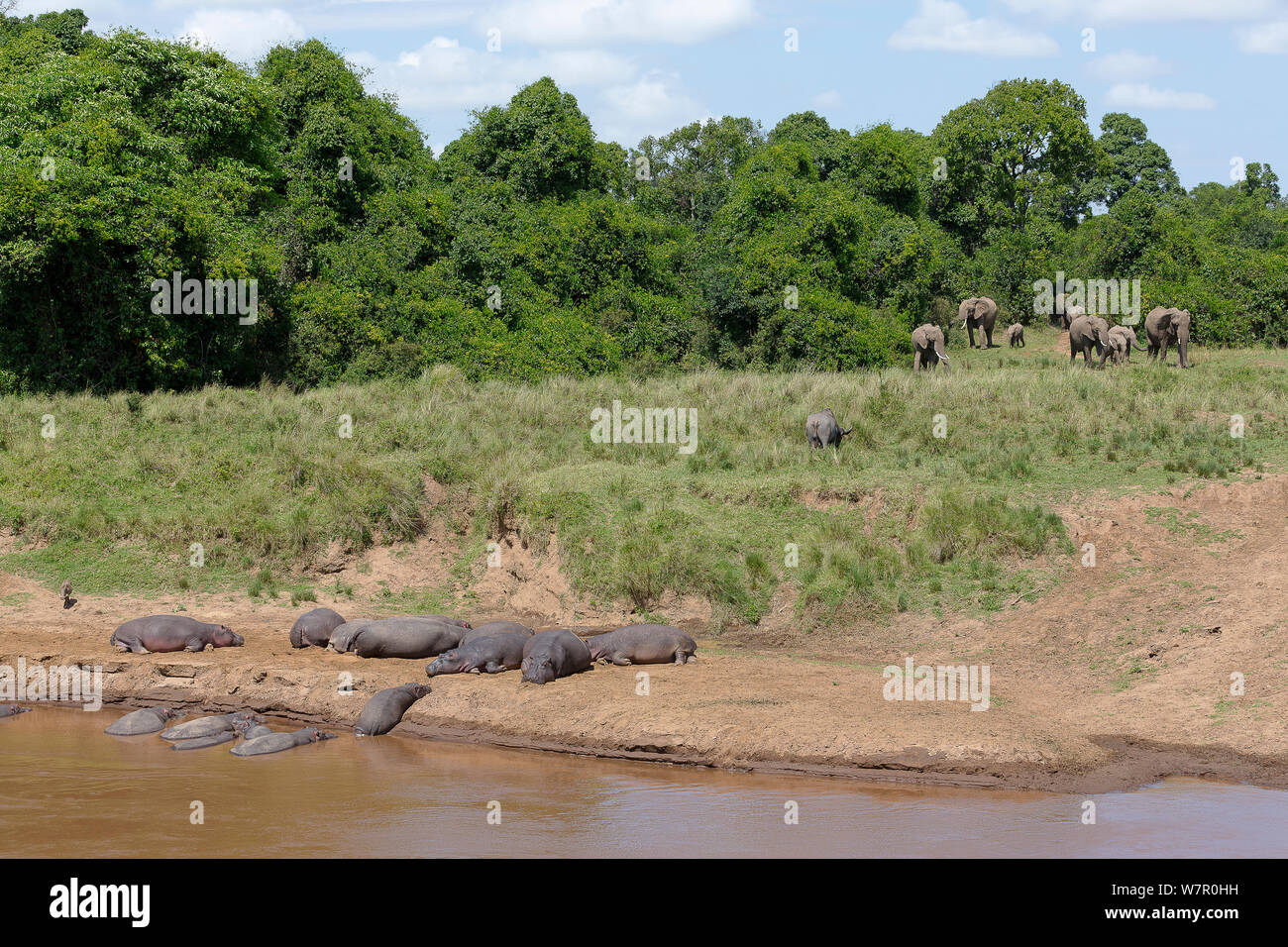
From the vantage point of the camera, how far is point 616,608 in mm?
16750

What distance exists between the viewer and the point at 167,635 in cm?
1502

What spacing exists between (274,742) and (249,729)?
52 cm

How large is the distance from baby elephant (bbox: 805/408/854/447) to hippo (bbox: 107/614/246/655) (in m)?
9.82

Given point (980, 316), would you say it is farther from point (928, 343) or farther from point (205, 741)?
point (205, 741)

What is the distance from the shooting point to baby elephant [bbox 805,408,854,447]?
1983 centimetres

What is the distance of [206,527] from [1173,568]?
13970mm

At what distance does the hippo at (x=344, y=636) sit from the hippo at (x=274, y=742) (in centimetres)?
260

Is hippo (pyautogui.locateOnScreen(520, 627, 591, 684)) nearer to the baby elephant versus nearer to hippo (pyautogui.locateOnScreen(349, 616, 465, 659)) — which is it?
hippo (pyautogui.locateOnScreen(349, 616, 465, 659))

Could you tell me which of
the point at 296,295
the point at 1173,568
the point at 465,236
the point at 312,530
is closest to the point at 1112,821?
the point at 1173,568

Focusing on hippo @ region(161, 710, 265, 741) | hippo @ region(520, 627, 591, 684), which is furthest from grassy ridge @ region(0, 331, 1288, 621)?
hippo @ region(161, 710, 265, 741)

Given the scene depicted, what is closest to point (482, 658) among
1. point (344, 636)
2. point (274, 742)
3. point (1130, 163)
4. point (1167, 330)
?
point (344, 636)

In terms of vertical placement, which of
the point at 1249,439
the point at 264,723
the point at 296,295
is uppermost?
the point at 296,295
